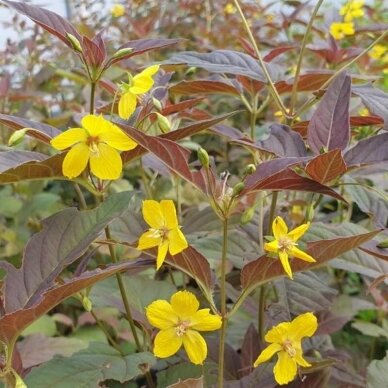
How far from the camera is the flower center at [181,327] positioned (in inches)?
27.0

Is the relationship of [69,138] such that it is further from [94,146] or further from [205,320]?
[205,320]

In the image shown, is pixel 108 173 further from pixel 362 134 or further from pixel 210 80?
pixel 362 134

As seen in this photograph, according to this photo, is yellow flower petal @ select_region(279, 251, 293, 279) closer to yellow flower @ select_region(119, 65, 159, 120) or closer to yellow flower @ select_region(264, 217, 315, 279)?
yellow flower @ select_region(264, 217, 315, 279)

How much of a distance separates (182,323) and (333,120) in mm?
318

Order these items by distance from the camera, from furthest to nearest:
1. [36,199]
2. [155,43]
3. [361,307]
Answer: [36,199]
[361,307]
[155,43]

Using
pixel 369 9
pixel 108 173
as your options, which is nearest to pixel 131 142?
pixel 108 173

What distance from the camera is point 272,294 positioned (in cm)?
120

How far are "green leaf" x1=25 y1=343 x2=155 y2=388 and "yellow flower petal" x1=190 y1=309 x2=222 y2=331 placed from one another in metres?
0.14

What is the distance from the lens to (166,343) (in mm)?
702

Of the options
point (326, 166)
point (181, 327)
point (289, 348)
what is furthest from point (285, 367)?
point (326, 166)

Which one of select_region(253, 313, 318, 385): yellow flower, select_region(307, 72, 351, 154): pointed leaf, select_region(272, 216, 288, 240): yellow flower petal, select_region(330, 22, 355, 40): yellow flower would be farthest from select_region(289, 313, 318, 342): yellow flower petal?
select_region(330, 22, 355, 40): yellow flower

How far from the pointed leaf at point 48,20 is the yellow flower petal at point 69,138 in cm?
14

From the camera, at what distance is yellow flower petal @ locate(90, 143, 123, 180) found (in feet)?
2.34

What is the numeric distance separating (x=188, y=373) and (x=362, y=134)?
0.51 m
